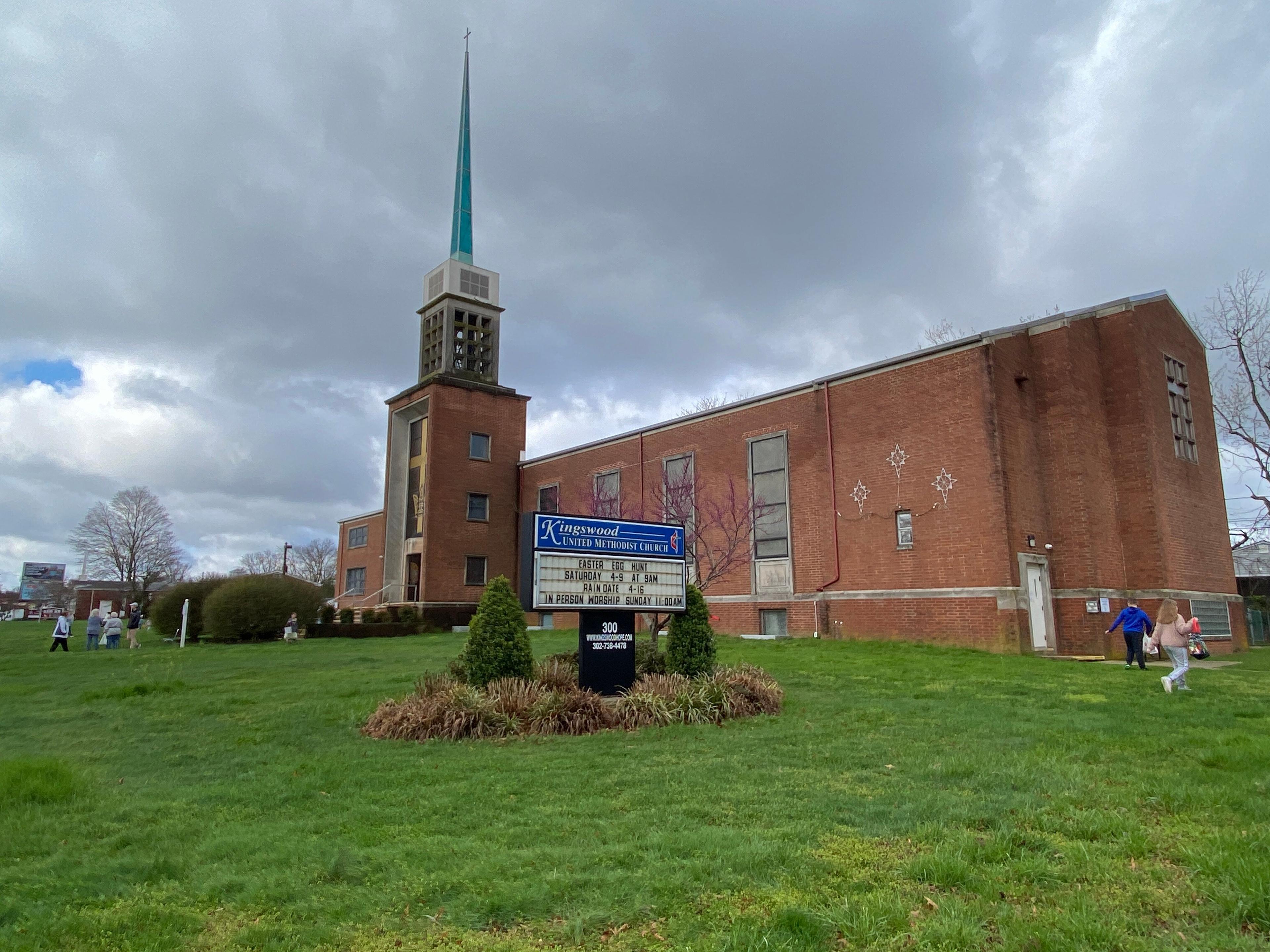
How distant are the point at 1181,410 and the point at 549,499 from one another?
25201 mm

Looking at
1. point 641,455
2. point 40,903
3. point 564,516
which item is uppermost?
point 641,455

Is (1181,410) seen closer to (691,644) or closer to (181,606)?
(691,644)

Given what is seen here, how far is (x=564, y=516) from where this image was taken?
38.4 feet

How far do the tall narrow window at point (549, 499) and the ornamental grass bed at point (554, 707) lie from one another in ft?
88.4

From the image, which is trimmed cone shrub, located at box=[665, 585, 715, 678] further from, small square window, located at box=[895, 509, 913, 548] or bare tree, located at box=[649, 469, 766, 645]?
bare tree, located at box=[649, 469, 766, 645]

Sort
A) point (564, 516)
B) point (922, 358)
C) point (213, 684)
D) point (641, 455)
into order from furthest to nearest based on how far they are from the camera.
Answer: point (641, 455) → point (922, 358) → point (213, 684) → point (564, 516)

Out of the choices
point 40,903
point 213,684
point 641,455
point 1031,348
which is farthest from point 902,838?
point 641,455

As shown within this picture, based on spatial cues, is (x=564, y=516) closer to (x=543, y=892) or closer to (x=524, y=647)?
(x=524, y=647)

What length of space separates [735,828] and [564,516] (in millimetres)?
6507

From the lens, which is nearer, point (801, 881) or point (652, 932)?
point (652, 932)

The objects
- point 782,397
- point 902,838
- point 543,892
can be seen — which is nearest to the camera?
point 543,892

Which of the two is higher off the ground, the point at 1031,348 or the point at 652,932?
the point at 1031,348

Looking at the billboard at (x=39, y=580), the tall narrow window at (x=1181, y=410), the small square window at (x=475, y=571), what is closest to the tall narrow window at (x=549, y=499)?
the small square window at (x=475, y=571)

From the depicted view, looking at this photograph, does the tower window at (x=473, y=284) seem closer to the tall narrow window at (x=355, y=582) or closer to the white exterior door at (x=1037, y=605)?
the tall narrow window at (x=355, y=582)
